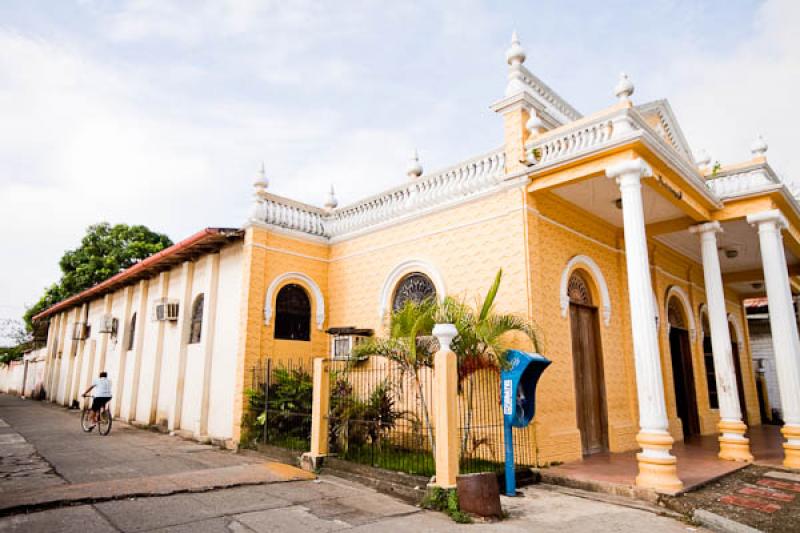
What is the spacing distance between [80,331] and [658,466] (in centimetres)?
2002

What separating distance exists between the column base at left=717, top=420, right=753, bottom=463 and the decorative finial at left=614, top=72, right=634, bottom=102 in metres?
5.58

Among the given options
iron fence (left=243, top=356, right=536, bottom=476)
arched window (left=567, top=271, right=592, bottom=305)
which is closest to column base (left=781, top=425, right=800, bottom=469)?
arched window (left=567, top=271, right=592, bottom=305)

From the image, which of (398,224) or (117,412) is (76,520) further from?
(117,412)

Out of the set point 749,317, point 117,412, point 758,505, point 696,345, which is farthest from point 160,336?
point 749,317

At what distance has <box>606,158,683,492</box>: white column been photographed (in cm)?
613

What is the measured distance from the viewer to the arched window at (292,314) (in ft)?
34.9

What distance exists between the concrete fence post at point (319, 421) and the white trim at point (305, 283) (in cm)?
275

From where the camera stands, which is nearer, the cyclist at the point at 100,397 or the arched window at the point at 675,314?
the cyclist at the point at 100,397

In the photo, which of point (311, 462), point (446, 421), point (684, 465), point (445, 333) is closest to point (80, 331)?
point (311, 462)

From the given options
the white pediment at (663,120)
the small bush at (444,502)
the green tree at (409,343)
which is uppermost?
the white pediment at (663,120)

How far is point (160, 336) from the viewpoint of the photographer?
42.7ft

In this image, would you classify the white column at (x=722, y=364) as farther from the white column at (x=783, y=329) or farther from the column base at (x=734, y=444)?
the white column at (x=783, y=329)

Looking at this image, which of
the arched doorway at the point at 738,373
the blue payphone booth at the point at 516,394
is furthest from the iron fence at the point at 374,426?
the arched doorway at the point at 738,373

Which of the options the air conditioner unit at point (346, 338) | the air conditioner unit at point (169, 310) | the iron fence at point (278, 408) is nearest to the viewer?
the iron fence at point (278, 408)
